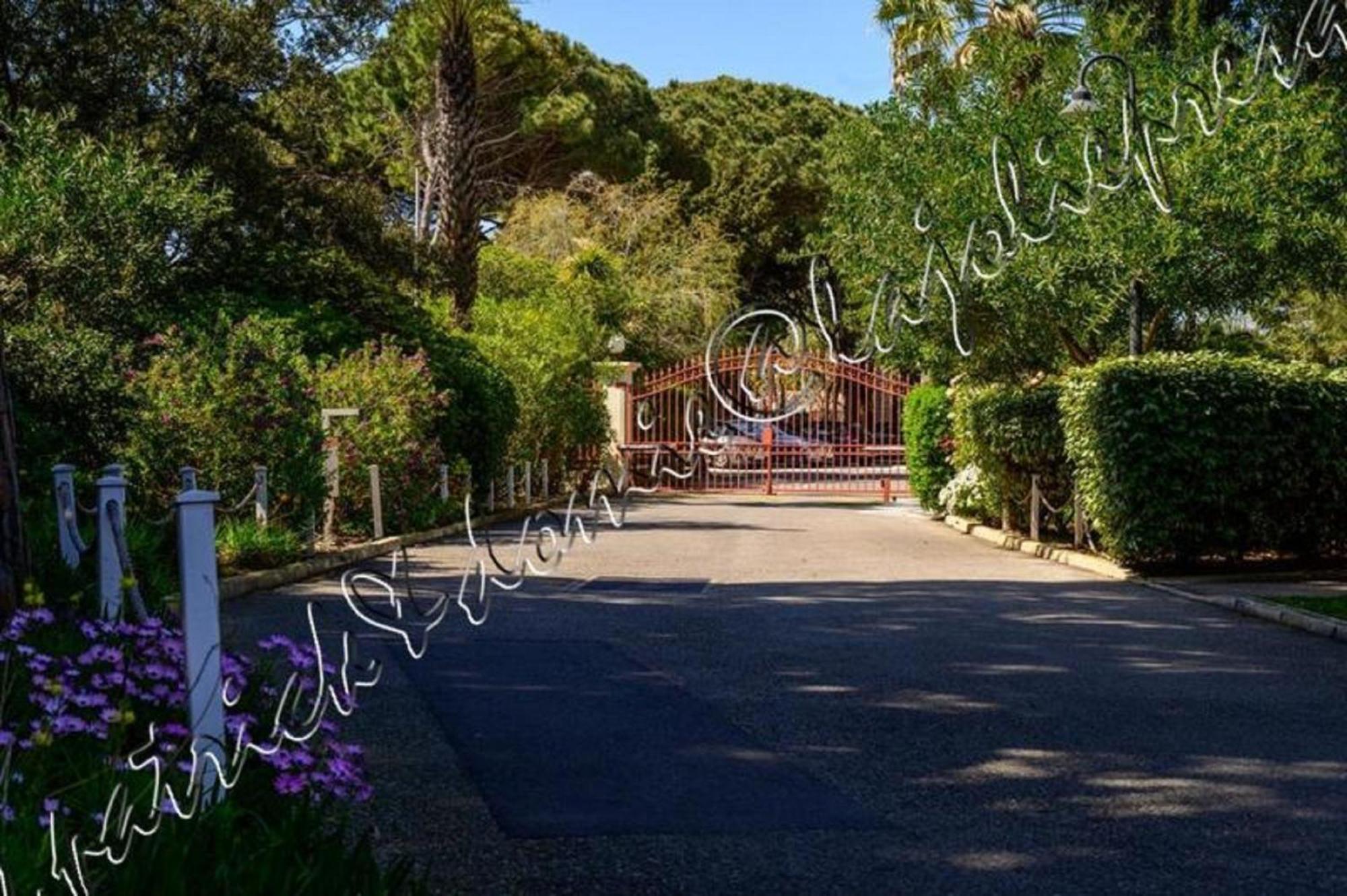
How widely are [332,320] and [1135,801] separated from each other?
20436 mm

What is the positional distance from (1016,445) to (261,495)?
9550 mm

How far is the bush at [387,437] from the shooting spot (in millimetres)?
21016

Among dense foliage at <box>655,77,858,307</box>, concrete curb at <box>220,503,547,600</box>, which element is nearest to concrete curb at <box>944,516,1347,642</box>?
concrete curb at <box>220,503,547,600</box>

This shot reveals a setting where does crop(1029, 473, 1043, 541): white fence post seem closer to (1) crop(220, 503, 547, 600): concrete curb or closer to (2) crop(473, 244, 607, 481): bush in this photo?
(1) crop(220, 503, 547, 600): concrete curb

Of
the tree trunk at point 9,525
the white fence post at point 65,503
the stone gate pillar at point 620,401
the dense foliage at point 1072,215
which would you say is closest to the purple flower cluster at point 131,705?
the tree trunk at point 9,525

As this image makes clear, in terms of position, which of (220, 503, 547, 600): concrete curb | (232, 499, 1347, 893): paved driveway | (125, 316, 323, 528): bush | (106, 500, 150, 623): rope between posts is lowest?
(232, 499, 1347, 893): paved driveway

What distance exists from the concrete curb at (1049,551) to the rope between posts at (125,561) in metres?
11.5

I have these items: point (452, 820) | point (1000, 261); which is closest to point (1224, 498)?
point (1000, 261)

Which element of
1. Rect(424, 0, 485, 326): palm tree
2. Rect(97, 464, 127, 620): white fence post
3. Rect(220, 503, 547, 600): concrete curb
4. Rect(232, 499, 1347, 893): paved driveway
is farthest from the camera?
Rect(424, 0, 485, 326): palm tree

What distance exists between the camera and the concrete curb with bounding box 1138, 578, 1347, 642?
482 inches

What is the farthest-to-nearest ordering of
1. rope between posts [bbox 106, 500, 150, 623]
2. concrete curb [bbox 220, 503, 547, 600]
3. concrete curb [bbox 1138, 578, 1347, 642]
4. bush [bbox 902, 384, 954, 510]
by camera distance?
bush [bbox 902, 384, 954, 510], concrete curb [bbox 220, 503, 547, 600], concrete curb [bbox 1138, 578, 1347, 642], rope between posts [bbox 106, 500, 150, 623]

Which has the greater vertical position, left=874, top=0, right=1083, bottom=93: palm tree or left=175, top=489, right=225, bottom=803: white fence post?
left=874, top=0, right=1083, bottom=93: palm tree

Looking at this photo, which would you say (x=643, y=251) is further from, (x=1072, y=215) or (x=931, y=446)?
(x=1072, y=215)

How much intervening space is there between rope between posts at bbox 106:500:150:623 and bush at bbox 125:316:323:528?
910 cm
